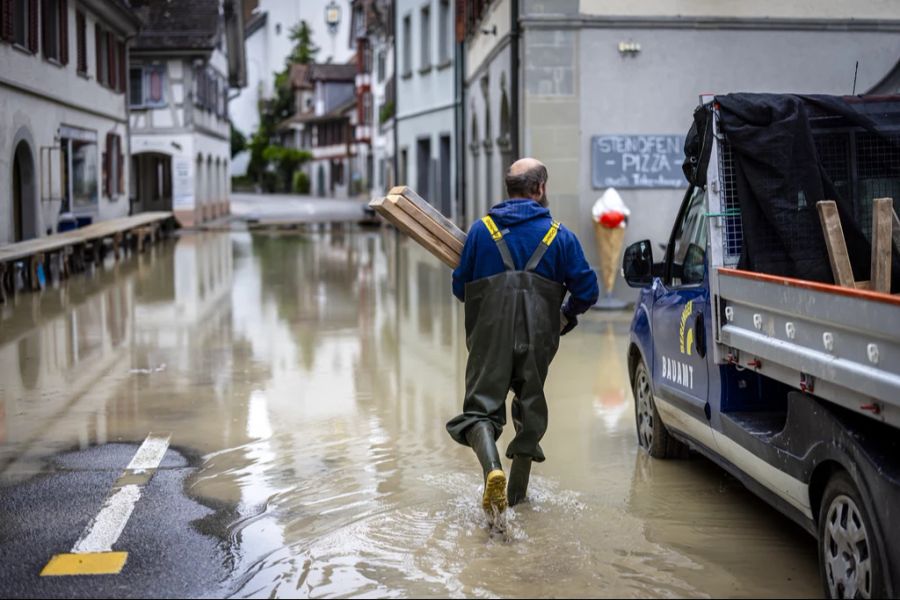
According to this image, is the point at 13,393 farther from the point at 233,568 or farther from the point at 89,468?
the point at 233,568

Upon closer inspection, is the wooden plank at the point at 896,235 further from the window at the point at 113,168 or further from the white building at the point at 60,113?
the window at the point at 113,168

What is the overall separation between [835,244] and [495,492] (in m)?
1.81

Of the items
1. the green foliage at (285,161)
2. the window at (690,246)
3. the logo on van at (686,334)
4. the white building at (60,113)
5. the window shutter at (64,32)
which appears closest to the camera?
the logo on van at (686,334)

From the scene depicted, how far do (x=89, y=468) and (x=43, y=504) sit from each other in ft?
2.89

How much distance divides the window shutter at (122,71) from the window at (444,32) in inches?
332

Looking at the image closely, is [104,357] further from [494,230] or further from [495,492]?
[495,492]

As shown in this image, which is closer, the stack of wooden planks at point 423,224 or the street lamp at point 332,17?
the stack of wooden planks at point 423,224

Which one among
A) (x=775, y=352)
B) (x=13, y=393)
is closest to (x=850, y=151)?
(x=775, y=352)

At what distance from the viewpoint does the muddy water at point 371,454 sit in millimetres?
5344

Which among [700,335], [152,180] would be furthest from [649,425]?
[152,180]

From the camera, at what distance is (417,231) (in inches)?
248

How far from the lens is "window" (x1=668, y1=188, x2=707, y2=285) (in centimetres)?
673

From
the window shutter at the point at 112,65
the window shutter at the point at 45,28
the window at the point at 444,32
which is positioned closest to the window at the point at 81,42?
the window shutter at the point at 45,28

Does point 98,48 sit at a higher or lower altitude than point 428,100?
higher
